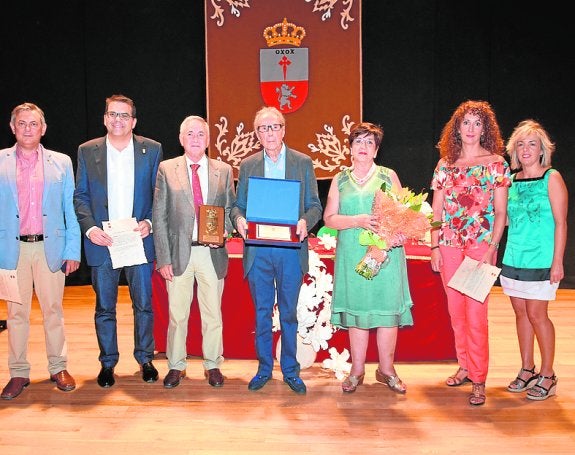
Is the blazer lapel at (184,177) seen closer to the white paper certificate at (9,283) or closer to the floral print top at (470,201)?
the white paper certificate at (9,283)

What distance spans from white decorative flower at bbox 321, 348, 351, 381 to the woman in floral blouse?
697 mm

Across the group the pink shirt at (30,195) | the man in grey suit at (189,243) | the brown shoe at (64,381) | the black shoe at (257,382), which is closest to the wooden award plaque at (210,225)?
the man in grey suit at (189,243)

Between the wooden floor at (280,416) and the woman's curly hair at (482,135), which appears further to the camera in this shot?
the woman's curly hair at (482,135)

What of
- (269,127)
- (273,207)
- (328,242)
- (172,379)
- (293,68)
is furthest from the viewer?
(293,68)

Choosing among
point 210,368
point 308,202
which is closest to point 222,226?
point 308,202

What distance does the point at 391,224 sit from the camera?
118 inches

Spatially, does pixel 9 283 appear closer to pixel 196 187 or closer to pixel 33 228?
pixel 33 228

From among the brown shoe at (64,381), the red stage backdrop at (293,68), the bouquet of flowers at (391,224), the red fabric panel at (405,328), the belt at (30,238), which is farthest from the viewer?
the red stage backdrop at (293,68)

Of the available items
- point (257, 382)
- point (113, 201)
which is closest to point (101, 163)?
point (113, 201)

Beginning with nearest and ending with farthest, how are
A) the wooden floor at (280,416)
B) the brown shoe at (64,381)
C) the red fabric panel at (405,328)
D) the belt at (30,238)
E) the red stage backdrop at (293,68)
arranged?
the wooden floor at (280,416), the belt at (30,238), the brown shoe at (64,381), the red fabric panel at (405,328), the red stage backdrop at (293,68)

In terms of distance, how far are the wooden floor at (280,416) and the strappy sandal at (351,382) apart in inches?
1.9

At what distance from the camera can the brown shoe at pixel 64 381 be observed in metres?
3.41

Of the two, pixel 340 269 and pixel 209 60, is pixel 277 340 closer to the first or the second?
pixel 340 269

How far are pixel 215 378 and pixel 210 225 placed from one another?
3.07 feet
